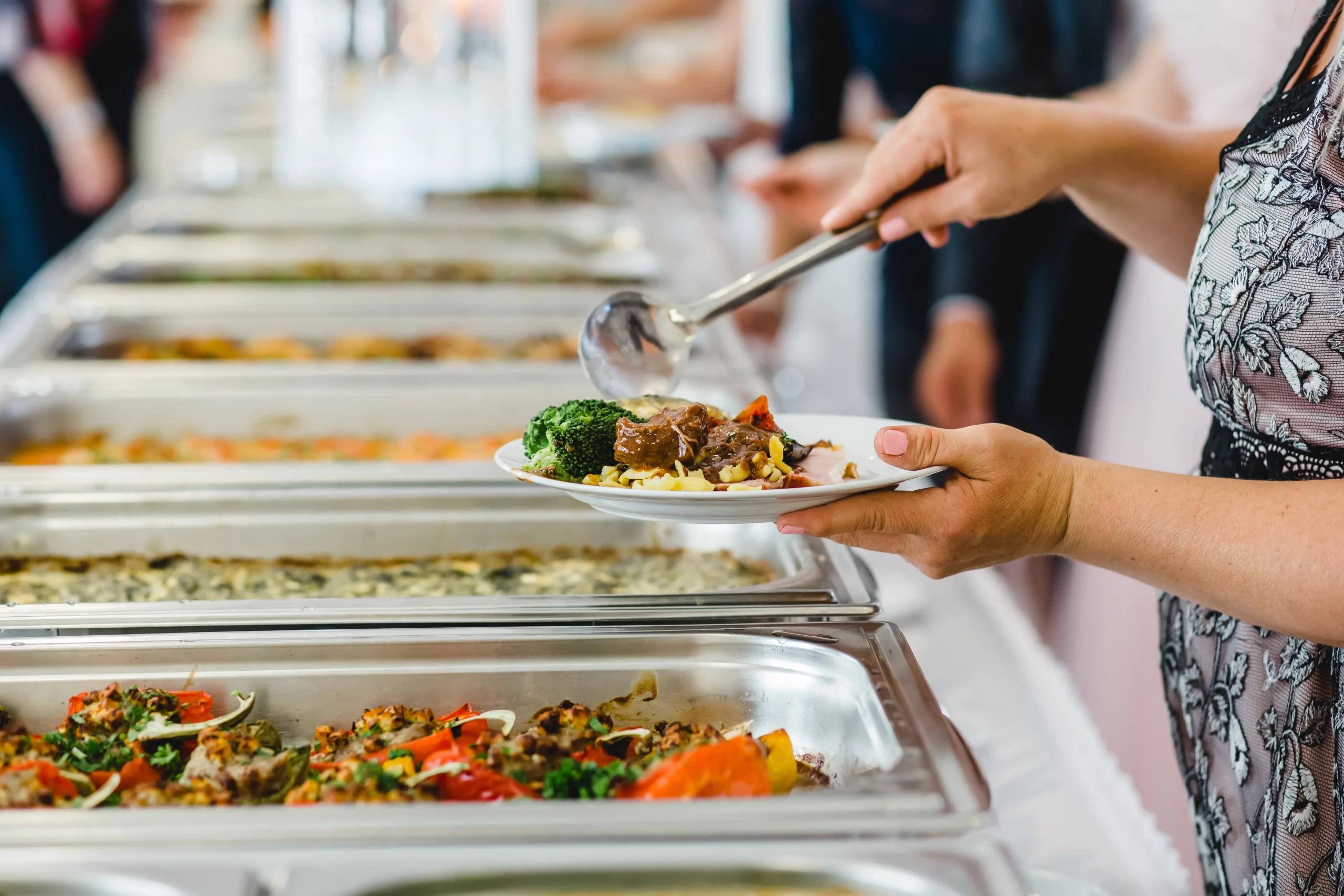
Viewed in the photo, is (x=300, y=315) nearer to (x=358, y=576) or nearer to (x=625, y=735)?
(x=358, y=576)

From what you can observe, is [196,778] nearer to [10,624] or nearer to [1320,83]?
[10,624]

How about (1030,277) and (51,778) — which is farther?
(1030,277)

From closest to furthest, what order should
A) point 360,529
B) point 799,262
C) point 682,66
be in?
point 799,262 < point 360,529 < point 682,66

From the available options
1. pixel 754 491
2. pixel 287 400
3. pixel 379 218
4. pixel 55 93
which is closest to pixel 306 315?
pixel 287 400

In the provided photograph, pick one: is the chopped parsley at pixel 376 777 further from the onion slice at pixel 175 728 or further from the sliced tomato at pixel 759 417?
the sliced tomato at pixel 759 417

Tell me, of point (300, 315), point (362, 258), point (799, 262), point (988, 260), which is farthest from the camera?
point (362, 258)

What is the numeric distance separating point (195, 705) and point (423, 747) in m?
0.26

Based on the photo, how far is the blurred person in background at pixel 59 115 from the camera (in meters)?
5.37

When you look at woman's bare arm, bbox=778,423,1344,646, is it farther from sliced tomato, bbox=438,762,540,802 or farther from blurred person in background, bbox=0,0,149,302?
blurred person in background, bbox=0,0,149,302

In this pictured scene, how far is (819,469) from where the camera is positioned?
1087 millimetres

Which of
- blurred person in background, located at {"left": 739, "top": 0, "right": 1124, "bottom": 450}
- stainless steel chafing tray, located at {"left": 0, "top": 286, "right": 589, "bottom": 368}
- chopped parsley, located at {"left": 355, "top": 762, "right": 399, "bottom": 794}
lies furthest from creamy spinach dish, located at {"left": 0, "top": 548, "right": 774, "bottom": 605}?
blurred person in background, located at {"left": 739, "top": 0, "right": 1124, "bottom": 450}

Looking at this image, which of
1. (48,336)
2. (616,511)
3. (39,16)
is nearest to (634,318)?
(616,511)

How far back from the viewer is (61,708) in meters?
1.14

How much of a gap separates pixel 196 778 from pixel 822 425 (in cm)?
72
